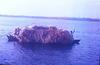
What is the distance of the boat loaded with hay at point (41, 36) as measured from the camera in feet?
11.1

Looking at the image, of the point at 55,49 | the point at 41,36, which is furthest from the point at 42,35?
the point at 55,49

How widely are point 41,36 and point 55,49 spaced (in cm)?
22

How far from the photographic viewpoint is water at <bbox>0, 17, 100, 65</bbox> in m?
3.14

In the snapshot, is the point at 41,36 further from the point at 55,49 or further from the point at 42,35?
the point at 55,49

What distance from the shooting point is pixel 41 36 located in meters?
3.46

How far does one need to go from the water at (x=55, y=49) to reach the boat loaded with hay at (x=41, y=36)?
0.08 metres

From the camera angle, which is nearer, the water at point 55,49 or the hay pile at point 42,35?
the water at point 55,49

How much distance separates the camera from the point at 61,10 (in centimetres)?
326

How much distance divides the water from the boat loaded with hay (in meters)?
0.08

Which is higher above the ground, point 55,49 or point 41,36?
point 41,36

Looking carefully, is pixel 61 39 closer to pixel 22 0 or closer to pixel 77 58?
pixel 77 58

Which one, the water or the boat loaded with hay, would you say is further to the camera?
the boat loaded with hay

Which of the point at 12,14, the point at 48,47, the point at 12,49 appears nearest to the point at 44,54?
the point at 48,47

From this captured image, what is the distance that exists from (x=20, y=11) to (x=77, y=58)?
0.83 meters
